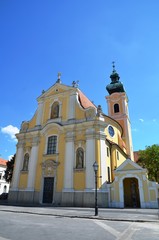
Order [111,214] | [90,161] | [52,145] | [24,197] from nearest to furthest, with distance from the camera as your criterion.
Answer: [111,214]
[90,161]
[24,197]
[52,145]

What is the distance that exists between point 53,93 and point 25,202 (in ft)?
46.7

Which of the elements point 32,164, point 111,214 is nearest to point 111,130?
point 32,164

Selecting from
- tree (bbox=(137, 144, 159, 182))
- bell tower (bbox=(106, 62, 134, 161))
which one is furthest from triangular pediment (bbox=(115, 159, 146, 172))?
tree (bbox=(137, 144, 159, 182))

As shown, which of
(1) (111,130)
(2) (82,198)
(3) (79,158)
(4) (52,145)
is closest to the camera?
(2) (82,198)

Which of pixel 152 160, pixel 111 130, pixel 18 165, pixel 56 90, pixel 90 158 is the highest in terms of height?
pixel 56 90

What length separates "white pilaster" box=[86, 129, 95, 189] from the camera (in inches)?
735

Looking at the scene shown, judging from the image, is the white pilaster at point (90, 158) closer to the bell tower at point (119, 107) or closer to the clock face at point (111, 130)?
the clock face at point (111, 130)

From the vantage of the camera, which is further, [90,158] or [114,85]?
[114,85]

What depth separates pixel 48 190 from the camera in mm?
20922

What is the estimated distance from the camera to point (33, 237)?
5785 mm

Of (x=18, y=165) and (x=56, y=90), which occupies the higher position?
(x=56, y=90)

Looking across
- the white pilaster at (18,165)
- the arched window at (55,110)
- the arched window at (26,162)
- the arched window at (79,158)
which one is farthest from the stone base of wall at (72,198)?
the arched window at (55,110)

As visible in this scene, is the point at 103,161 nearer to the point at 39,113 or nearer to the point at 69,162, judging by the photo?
the point at 69,162

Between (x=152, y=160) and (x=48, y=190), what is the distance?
22.0 metres
